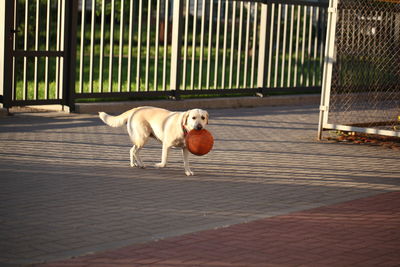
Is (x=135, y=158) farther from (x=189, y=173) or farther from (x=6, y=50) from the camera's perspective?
(x=6, y=50)

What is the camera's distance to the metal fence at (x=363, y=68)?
12.5 meters

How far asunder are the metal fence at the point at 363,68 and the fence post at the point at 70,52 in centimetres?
472

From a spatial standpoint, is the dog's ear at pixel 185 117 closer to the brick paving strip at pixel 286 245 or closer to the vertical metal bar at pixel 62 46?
the brick paving strip at pixel 286 245

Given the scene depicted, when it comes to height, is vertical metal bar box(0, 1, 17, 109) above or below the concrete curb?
above

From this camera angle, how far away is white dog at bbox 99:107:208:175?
8.56 meters

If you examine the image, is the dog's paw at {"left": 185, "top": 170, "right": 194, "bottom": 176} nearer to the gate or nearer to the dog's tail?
the dog's tail

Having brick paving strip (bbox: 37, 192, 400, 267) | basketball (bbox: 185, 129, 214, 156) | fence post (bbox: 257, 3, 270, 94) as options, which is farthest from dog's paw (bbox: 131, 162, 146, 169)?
fence post (bbox: 257, 3, 270, 94)

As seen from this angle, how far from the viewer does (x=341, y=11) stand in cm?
1278

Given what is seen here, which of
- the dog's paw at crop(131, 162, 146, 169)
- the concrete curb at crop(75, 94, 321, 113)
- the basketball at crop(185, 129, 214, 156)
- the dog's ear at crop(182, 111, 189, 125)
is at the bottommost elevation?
the concrete curb at crop(75, 94, 321, 113)

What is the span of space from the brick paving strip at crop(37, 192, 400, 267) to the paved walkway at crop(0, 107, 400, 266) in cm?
1

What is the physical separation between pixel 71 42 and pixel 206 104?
136 inches

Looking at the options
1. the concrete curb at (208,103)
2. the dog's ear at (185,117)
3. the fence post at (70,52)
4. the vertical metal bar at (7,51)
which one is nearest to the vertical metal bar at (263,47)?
the concrete curb at (208,103)

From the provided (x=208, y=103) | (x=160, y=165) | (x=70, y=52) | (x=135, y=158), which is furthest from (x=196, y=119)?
(x=208, y=103)

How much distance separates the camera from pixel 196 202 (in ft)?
24.9
